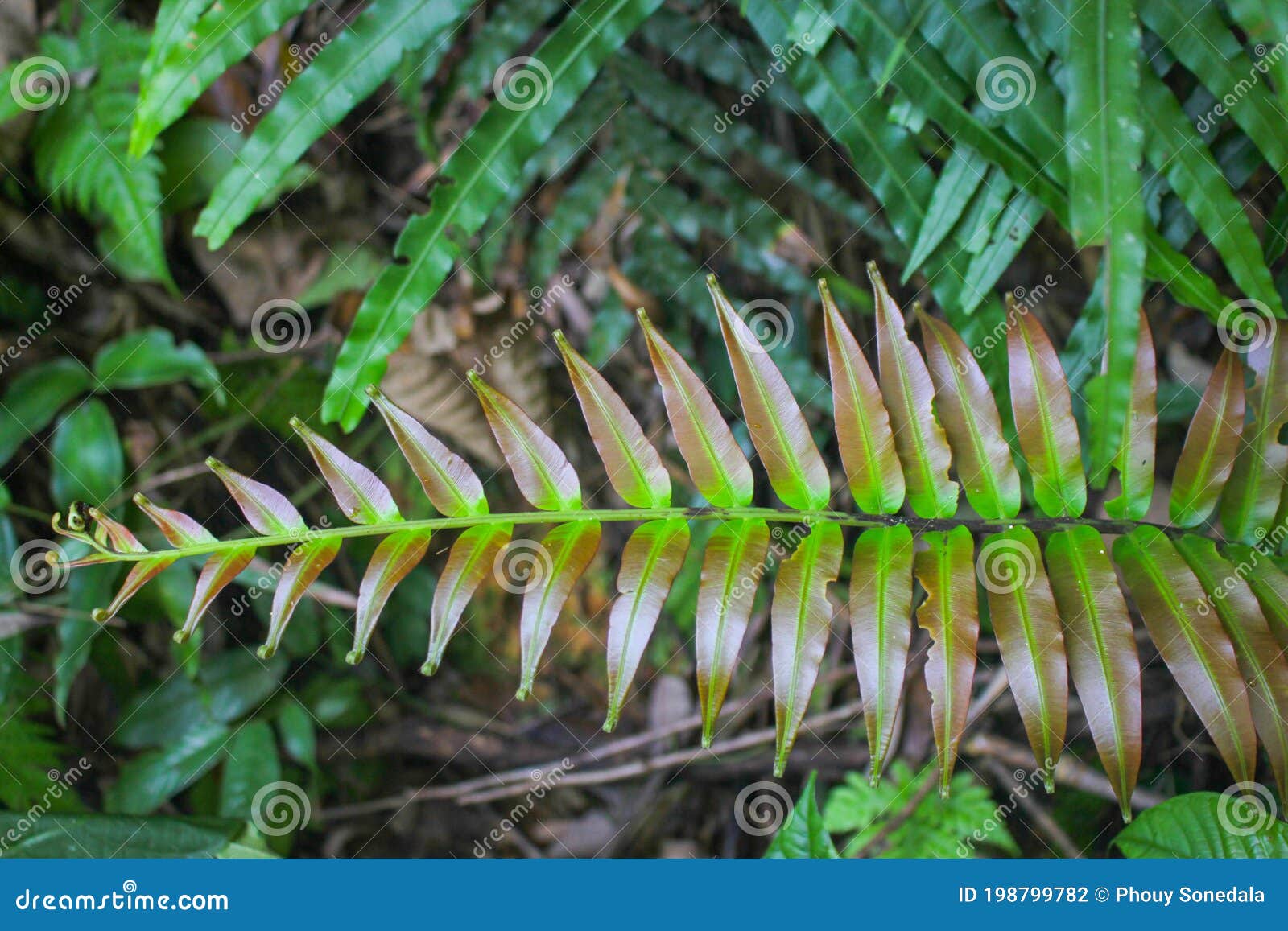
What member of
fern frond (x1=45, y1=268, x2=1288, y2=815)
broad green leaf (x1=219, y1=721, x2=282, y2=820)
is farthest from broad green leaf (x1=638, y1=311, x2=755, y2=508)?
broad green leaf (x1=219, y1=721, x2=282, y2=820)

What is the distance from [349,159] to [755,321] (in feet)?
3.50

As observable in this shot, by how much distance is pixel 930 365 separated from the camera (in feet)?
4.17

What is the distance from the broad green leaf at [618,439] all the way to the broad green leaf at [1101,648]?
59cm

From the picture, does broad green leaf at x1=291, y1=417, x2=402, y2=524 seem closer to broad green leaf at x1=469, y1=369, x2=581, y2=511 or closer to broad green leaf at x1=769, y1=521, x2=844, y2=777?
broad green leaf at x1=469, y1=369, x2=581, y2=511

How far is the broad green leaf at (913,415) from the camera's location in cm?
122

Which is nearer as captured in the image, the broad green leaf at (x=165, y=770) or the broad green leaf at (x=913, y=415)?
the broad green leaf at (x=913, y=415)

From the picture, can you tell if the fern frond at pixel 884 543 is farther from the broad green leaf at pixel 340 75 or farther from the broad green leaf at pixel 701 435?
the broad green leaf at pixel 340 75

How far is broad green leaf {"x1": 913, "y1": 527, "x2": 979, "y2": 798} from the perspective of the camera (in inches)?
46.4

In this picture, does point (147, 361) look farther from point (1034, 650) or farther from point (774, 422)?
point (1034, 650)

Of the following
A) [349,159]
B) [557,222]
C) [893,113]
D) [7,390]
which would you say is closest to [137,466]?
[7,390]

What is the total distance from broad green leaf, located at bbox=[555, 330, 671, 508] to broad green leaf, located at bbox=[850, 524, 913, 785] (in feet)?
1.00

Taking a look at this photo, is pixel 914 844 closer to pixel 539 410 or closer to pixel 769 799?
pixel 769 799

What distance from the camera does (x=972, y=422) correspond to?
128 centimetres

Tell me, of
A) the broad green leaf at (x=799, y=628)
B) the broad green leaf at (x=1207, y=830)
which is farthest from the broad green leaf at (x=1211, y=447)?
the broad green leaf at (x=799, y=628)
